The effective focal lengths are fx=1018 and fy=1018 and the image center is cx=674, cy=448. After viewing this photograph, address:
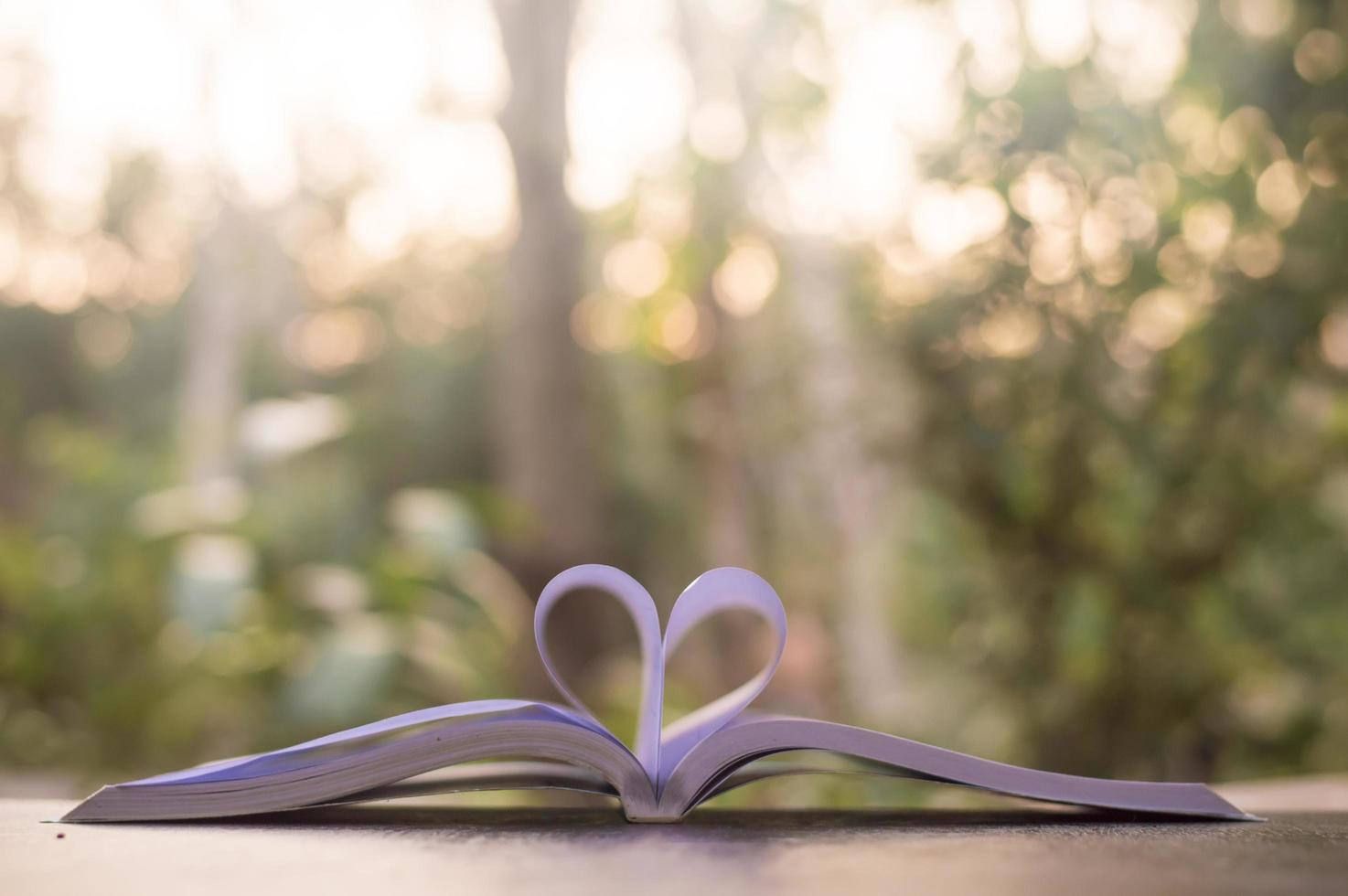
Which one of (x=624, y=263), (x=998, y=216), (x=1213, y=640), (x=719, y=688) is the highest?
(x=624, y=263)

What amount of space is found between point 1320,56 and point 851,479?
5.44 ft

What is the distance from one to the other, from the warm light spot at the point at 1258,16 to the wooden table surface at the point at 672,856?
1.70 meters

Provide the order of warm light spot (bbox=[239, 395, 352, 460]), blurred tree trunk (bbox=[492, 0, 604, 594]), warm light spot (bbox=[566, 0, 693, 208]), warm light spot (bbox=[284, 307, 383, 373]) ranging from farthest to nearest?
warm light spot (bbox=[284, 307, 383, 373]) < warm light spot (bbox=[566, 0, 693, 208]) < blurred tree trunk (bbox=[492, 0, 604, 594]) < warm light spot (bbox=[239, 395, 352, 460])

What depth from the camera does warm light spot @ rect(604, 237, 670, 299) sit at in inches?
192

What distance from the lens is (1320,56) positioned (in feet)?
5.93

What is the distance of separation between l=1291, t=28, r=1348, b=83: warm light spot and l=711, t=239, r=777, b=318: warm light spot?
2.02 metres

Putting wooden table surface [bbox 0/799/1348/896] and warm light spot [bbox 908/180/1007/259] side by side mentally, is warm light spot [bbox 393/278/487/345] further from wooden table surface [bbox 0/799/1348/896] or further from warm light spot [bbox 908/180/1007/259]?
wooden table surface [bbox 0/799/1348/896]

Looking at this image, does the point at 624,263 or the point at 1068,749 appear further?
the point at 624,263

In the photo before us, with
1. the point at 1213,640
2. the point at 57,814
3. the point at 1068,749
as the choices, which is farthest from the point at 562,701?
the point at 57,814

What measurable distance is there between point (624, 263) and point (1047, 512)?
3582 mm

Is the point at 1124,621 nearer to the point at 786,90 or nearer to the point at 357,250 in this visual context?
the point at 786,90

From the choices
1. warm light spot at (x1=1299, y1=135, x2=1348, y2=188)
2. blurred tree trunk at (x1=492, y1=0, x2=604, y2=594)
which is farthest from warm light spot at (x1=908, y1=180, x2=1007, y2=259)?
blurred tree trunk at (x1=492, y1=0, x2=604, y2=594)

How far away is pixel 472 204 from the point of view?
4988 millimetres

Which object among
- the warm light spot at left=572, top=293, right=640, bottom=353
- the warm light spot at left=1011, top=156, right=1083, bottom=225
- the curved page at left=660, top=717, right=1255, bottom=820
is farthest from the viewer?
the warm light spot at left=572, top=293, right=640, bottom=353
